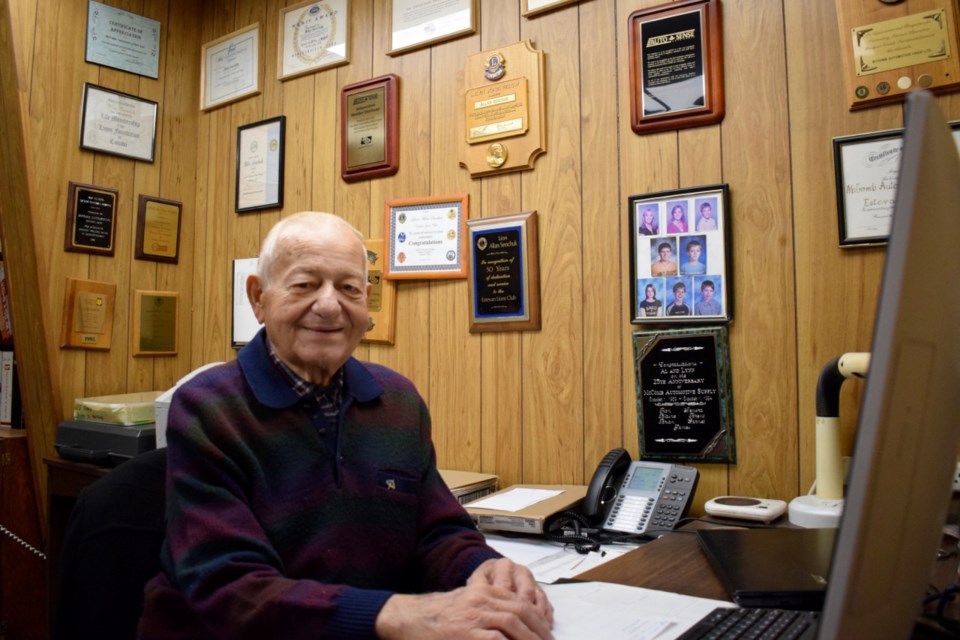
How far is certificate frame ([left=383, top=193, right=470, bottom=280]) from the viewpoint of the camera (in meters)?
2.01

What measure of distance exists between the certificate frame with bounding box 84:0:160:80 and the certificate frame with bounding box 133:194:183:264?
506mm

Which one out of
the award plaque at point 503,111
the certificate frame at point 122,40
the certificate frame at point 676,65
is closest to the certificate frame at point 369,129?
the award plaque at point 503,111

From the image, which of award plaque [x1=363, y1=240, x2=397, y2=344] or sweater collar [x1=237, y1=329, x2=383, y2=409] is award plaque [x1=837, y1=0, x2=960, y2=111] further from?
award plaque [x1=363, y1=240, x2=397, y2=344]

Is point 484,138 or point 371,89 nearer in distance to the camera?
point 484,138

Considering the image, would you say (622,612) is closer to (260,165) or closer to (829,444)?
(829,444)

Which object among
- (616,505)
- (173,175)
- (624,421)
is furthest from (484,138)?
(173,175)

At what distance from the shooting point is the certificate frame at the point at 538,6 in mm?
1854

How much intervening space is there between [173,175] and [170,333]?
25.1 inches

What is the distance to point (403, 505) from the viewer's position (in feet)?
3.85

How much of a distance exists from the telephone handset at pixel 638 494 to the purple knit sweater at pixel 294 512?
1.29 feet

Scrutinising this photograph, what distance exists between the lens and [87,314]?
2.43 meters

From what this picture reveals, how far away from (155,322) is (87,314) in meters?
0.25

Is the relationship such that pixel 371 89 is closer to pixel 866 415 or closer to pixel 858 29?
pixel 858 29

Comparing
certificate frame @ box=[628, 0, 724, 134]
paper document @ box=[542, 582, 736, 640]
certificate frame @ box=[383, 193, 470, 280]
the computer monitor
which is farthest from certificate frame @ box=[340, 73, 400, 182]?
the computer monitor
